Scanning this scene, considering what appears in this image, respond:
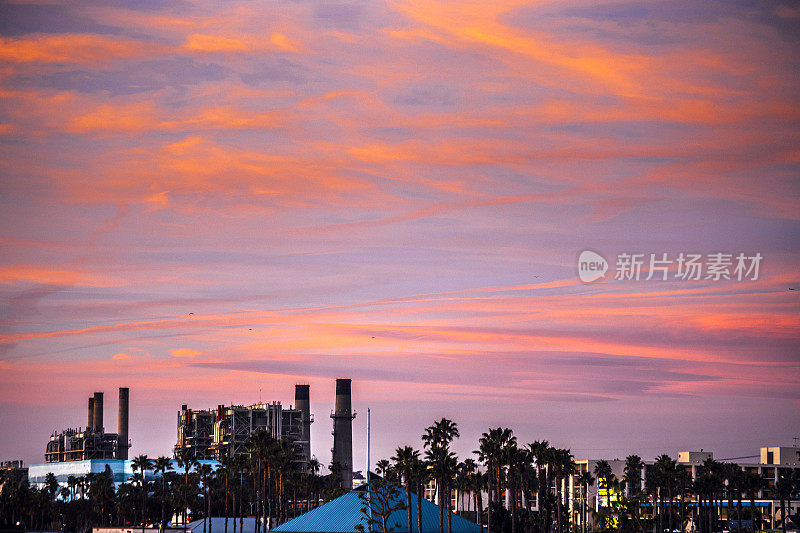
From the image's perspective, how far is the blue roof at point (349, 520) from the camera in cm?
16000

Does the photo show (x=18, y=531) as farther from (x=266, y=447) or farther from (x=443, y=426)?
(x=266, y=447)

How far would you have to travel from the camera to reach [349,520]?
16125 centimetres

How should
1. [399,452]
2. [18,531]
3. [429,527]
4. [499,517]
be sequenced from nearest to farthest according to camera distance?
[18,531], [399,452], [429,527], [499,517]

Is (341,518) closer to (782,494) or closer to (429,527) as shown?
(429,527)

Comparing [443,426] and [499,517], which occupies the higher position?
[443,426]

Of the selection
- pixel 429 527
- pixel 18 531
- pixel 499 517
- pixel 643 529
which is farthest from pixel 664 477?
pixel 18 531

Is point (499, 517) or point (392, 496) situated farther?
point (499, 517)

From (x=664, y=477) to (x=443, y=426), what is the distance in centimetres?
5269

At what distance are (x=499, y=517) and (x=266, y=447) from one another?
4411 centimetres

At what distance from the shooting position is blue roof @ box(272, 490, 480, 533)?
160 m

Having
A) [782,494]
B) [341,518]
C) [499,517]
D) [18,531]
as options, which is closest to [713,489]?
[782,494]

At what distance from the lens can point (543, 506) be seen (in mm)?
194125

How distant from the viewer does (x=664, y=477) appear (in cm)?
18638

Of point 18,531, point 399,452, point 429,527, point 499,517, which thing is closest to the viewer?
point 18,531
